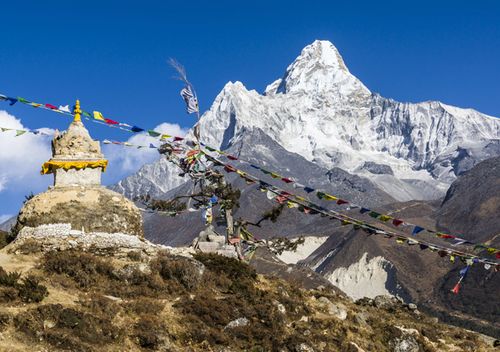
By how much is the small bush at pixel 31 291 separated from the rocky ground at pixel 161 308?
0.09 feet

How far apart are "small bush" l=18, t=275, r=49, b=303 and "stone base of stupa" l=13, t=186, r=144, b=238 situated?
13.5 feet

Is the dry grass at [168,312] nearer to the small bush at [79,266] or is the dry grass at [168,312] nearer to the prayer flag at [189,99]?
the small bush at [79,266]

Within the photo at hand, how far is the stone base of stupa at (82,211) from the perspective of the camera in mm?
24547

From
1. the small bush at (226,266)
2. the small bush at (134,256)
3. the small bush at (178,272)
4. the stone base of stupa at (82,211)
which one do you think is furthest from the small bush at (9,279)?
the small bush at (226,266)

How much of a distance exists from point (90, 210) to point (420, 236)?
111 metres

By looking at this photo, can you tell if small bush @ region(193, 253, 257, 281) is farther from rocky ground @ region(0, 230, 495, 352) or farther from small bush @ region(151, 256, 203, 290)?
small bush @ region(151, 256, 203, 290)

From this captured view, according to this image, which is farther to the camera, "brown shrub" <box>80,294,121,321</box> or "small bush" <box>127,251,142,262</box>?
"small bush" <box>127,251,142,262</box>

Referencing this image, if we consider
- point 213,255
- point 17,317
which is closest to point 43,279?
point 17,317

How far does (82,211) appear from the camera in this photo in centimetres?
2475

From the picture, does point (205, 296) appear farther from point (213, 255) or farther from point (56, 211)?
point (56, 211)

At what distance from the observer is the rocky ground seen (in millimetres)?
19016

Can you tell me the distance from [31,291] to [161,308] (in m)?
3.85

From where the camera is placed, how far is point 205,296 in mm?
22906

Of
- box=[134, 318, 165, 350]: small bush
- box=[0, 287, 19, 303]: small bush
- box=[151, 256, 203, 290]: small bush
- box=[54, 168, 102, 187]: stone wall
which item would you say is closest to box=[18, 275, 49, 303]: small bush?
box=[0, 287, 19, 303]: small bush
